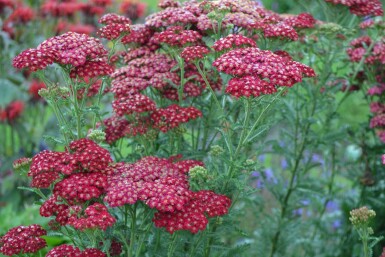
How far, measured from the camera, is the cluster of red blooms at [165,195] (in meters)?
2.38

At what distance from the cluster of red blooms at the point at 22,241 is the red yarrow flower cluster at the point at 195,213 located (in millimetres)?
536

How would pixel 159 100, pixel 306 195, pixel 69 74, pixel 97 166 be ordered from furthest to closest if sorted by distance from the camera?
1. pixel 306 195
2. pixel 159 100
3. pixel 69 74
4. pixel 97 166

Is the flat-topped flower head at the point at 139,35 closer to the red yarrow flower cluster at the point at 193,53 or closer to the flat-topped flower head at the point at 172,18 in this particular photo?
the flat-topped flower head at the point at 172,18

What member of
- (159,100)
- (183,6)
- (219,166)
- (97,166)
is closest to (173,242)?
(97,166)

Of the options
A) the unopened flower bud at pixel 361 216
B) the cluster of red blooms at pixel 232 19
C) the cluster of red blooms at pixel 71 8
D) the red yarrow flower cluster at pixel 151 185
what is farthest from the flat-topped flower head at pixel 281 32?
the cluster of red blooms at pixel 71 8

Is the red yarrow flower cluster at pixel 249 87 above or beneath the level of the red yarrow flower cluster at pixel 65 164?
above

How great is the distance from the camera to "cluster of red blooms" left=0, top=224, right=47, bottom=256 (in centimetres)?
260

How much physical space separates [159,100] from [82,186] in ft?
3.51

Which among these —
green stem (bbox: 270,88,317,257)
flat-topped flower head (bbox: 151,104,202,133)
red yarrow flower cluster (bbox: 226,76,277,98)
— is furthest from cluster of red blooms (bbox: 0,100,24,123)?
red yarrow flower cluster (bbox: 226,76,277,98)

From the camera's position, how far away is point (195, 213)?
2434mm

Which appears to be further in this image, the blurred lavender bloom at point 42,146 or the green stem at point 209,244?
the blurred lavender bloom at point 42,146

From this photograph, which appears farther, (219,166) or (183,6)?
(183,6)

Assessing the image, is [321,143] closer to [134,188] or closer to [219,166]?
[219,166]

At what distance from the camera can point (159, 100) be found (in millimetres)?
3420
